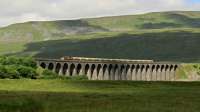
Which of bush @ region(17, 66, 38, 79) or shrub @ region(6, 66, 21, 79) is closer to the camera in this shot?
shrub @ region(6, 66, 21, 79)

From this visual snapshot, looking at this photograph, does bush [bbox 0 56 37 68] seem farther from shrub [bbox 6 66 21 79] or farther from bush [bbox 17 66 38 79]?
shrub [bbox 6 66 21 79]

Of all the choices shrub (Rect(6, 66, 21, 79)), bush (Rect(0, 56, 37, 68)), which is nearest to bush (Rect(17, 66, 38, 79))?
shrub (Rect(6, 66, 21, 79))

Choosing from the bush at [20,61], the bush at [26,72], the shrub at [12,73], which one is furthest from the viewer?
the bush at [20,61]

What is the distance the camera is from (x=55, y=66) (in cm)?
17138

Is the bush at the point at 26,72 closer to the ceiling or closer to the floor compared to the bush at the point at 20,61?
closer to the ceiling

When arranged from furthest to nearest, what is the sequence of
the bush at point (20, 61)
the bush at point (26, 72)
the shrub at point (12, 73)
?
the bush at point (20, 61), the bush at point (26, 72), the shrub at point (12, 73)

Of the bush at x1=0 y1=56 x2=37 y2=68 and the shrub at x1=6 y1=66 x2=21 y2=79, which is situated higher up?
the shrub at x1=6 y1=66 x2=21 y2=79

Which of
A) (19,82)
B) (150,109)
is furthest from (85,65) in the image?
(150,109)

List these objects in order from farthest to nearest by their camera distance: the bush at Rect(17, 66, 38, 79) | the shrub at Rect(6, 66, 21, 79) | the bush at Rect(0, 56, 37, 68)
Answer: the bush at Rect(0, 56, 37, 68)
the bush at Rect(17, 66, 38, 79)
the shrub at Rect(6, 66, 21, 79)

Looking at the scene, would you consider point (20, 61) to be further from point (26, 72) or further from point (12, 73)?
point (12, 73)

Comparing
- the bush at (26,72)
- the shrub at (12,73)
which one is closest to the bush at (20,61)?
the bush at (26,72)

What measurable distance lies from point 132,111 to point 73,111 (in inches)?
199

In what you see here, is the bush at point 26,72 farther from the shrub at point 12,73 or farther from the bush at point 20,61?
the bush at point 20,61

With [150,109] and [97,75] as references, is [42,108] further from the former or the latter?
[97,75]
